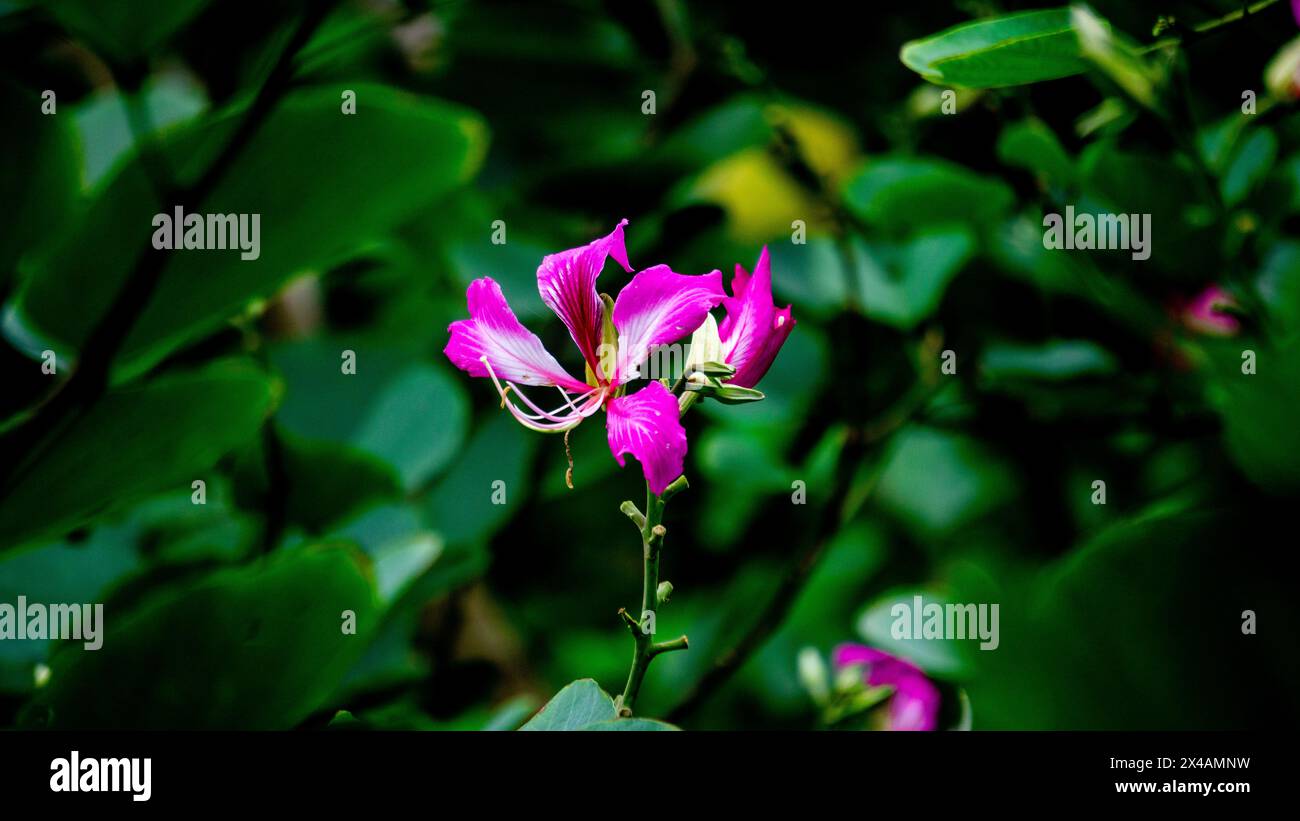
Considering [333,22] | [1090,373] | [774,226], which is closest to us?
[1090,373]

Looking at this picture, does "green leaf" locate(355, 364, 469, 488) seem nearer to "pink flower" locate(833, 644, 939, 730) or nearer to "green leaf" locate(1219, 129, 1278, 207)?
"pink flower" locate(833, 644, 939, 730)

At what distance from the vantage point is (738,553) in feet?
2.92

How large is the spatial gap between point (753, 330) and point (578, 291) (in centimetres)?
8

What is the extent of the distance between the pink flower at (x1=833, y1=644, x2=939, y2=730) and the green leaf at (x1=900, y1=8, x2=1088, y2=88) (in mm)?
299

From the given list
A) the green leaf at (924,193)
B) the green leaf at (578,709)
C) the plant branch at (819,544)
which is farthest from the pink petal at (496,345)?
the green leaf at (924,193)

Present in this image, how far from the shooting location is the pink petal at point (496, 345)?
1.18 ft

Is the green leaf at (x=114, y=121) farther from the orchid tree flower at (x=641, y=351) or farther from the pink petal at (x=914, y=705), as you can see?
the pink petal at (x=914, y=705)

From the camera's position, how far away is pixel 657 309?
13.5 inches

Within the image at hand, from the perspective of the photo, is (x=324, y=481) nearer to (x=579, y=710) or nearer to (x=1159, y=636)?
(x=579, y=710)

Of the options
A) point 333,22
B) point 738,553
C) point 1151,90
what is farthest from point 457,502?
point 1151,90

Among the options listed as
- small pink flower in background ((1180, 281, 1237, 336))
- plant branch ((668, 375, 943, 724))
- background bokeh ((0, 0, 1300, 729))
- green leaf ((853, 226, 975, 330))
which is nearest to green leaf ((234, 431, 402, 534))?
background bokeh ((0, 0, 1300, 729))
